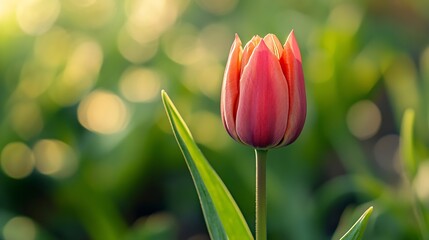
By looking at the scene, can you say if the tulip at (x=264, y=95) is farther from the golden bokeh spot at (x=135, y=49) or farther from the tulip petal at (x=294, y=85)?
the golden bokeh spot at (x=135, y=49)

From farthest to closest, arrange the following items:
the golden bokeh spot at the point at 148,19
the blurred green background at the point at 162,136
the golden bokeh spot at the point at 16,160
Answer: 1. the golden bokeh spot at the point at 148,19
2. the golden bokeh spot at the point at 16,160
3. the blurred green background at the point at 162,136

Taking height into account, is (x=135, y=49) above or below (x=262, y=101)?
below

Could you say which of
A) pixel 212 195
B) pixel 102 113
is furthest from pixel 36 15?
pixel 212 195

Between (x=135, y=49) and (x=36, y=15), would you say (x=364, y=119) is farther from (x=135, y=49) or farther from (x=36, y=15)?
(x=36, y=15)

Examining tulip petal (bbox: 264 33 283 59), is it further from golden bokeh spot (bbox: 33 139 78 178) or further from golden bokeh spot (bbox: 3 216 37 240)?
golden bokeh spot (bbox: 33 139 78 178)

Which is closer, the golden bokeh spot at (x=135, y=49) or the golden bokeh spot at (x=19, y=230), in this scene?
the golden bokeh spot at (x=19, y=230)

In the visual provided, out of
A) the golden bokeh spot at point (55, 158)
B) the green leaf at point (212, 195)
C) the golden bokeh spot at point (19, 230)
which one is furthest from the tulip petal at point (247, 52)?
the golden bokeh spot at point (55, 158)
